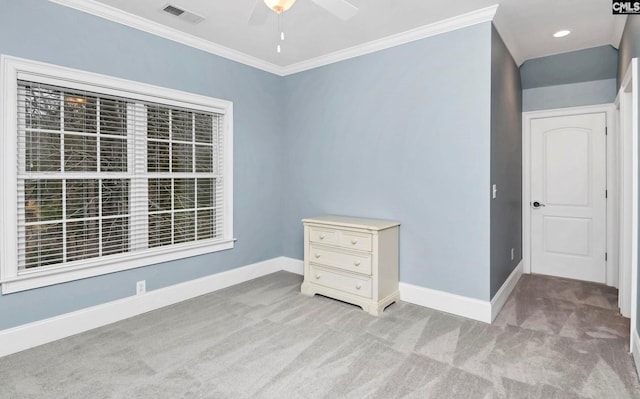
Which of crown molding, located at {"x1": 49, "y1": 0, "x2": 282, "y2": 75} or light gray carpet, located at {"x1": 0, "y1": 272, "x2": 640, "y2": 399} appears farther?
crown molding, located at {"x1": 49, "y1": 0, "x2": 282, "y2": 75}

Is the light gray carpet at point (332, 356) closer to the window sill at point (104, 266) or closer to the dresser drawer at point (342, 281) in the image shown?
the dresser drawer at point (342, 281)

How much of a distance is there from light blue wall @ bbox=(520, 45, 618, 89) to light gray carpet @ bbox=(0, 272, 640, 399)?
2549 millimetres

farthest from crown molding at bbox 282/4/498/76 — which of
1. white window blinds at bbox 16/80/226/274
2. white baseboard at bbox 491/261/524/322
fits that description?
white baseboard at bbox 491/261/524/322

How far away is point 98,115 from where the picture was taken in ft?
9.29

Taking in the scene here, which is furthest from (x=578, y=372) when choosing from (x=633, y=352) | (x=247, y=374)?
(x=247, y=374)

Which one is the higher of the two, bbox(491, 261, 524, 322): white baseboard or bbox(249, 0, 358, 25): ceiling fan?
bbox(249, 0, 358, 25): ceiling fan

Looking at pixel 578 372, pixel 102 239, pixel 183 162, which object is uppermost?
pixel 183 162

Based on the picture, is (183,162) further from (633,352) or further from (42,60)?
(633,352)

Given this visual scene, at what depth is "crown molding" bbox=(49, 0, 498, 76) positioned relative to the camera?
2.75 meters

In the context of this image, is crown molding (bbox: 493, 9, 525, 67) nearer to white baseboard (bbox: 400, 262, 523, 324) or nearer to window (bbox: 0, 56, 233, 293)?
white baseboard (bbox: 400, 262, 523, 324)

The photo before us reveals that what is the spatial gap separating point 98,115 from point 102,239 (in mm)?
1021

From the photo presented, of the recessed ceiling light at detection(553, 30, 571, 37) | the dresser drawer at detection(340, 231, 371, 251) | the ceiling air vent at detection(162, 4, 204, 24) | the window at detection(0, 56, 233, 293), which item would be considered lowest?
the dresser drawer at detection(340, 231, 371, 251)

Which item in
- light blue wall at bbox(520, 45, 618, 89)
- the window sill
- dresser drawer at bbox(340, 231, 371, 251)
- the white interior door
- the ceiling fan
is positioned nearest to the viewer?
the ceiling fan

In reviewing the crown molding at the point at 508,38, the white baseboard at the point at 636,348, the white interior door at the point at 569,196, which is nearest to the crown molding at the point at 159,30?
the crown molding at the point at 508,38
